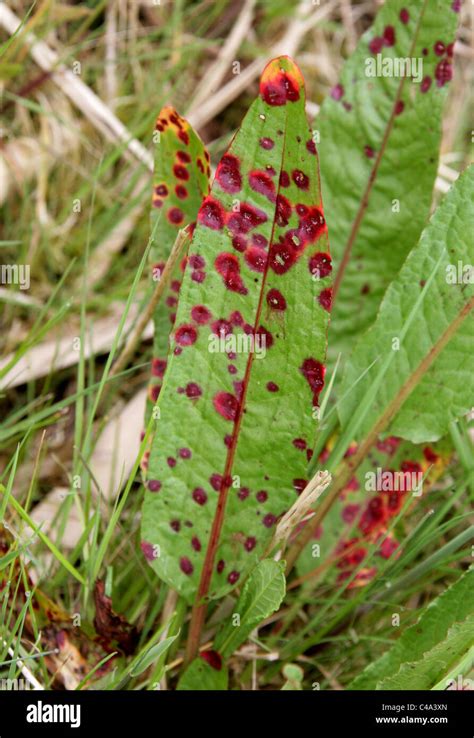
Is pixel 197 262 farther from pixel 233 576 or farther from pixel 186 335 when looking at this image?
pixel 233 576

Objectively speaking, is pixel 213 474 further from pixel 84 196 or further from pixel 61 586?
pixel 84 196

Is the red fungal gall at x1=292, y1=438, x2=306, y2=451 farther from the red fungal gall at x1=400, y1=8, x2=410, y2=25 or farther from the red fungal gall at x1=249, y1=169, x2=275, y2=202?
the red fungal gall at x1=400, y1=8, x2=410, y2=25

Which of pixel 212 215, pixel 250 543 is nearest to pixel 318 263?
pixel 212 215

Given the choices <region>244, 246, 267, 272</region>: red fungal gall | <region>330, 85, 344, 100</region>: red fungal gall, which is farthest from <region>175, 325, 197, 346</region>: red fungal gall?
<region>330, 85, 344, 100</region>: red fungal gall

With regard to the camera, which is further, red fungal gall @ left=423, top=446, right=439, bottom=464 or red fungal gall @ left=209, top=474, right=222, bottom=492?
red fungal gall @ left=423, top=446, right=439, bottom=464
